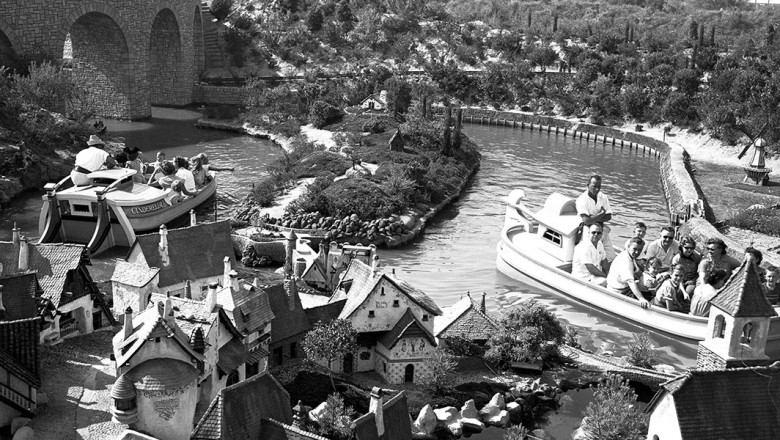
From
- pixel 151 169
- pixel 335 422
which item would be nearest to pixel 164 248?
pixel 335 422

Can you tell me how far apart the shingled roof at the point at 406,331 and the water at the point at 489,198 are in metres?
8.93

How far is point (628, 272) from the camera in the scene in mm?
35031

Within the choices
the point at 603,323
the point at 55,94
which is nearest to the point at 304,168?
the point at 55,94

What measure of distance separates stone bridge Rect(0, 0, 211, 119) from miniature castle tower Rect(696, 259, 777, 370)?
5759 centimetres

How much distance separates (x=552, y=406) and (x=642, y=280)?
10053 mm

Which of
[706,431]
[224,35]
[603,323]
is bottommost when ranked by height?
[603,323]

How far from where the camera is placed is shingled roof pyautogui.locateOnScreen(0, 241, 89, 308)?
2805 cm

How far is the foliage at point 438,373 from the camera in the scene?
26828mm

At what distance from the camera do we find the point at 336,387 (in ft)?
87.6

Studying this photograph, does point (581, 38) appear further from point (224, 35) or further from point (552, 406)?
point (552, 406)

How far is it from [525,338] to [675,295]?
316 inches

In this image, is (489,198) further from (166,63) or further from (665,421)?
(166,63)

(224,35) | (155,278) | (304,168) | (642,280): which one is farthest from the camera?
(224,35)

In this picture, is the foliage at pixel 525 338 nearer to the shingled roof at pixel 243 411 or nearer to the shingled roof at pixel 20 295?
the shingled roof at pixel 243 411
